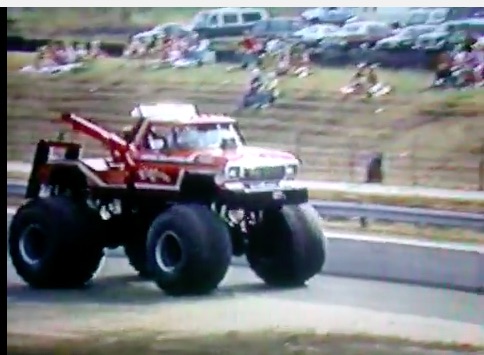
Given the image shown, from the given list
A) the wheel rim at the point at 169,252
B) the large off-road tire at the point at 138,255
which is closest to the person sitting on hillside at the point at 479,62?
the wheel rim at the point at 169,252

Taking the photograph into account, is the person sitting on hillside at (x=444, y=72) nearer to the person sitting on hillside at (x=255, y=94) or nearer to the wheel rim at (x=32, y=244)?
the person sitting on hillside at (x=255, y=94)

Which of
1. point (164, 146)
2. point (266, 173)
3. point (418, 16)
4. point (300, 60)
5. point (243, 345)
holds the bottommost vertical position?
point (243, 345)

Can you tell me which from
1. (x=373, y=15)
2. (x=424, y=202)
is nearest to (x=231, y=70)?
(x=373, y=15)

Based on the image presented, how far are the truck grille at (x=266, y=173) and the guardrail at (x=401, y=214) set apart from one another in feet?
0.46

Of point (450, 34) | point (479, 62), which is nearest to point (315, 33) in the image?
point (450, 34)

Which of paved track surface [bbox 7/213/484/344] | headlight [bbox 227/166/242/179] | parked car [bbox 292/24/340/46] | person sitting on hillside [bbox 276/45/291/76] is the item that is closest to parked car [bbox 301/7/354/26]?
parked car [bbox 292/24/340/46]

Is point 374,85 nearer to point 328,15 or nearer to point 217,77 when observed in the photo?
point 328,15

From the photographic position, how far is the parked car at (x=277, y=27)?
3.83 meters

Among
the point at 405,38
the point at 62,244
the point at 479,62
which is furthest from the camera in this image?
the point at 62,244

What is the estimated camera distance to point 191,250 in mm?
3809

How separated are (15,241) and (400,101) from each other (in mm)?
1450

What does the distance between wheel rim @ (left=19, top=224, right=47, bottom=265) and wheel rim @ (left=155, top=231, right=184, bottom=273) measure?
18.3 inches

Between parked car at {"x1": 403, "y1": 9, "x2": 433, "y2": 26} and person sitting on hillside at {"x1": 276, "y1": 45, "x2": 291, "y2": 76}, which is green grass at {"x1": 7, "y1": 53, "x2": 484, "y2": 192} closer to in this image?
person sitting on hillside at {"x1": 276, "y1": 45, "x2": 291, "y2": 76}

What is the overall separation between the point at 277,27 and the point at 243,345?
3.39 feet
